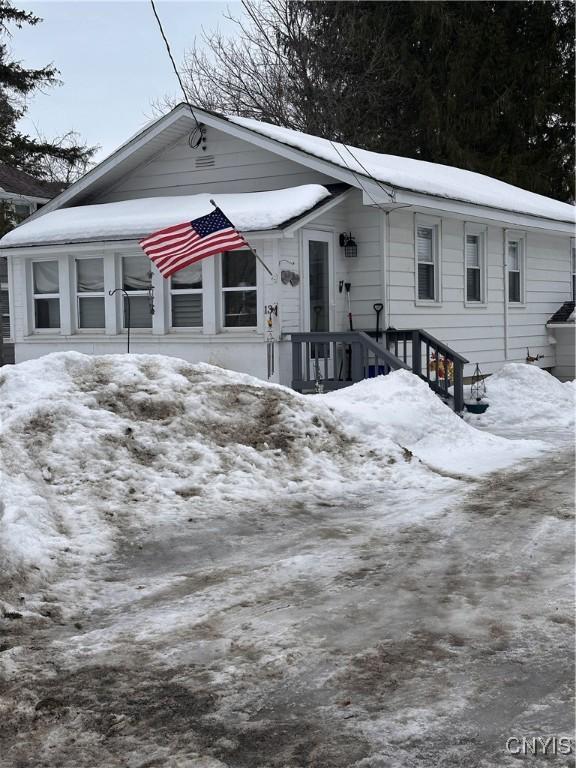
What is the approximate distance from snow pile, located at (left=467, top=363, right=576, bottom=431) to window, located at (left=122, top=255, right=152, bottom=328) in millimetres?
6191

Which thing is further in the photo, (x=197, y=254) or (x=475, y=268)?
(x=475, y=268)

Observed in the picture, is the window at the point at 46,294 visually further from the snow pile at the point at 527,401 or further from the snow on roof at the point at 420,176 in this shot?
the snow pile at the point at 527,401

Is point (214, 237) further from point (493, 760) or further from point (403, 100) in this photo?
point (403, 100)

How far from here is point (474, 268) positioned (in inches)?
736

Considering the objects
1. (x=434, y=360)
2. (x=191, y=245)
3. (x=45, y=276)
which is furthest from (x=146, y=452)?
(x=45, y=276)

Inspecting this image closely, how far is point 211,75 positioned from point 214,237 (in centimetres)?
2524

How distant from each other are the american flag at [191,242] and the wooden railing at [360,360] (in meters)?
1.94

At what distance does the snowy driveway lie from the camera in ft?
12.4

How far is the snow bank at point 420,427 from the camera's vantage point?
10242mm

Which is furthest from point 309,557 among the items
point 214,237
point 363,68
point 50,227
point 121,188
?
point 363,68

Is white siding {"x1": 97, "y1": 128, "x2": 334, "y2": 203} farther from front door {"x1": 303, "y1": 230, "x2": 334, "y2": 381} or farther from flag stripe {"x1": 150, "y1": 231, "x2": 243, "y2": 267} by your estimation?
flag stripe {"x1": 150, "y1": 231, "x2": 243, "y2": 267}

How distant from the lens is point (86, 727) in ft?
12.9

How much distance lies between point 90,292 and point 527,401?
826 cm

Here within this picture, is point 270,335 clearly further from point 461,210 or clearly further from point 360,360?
point 461,210
